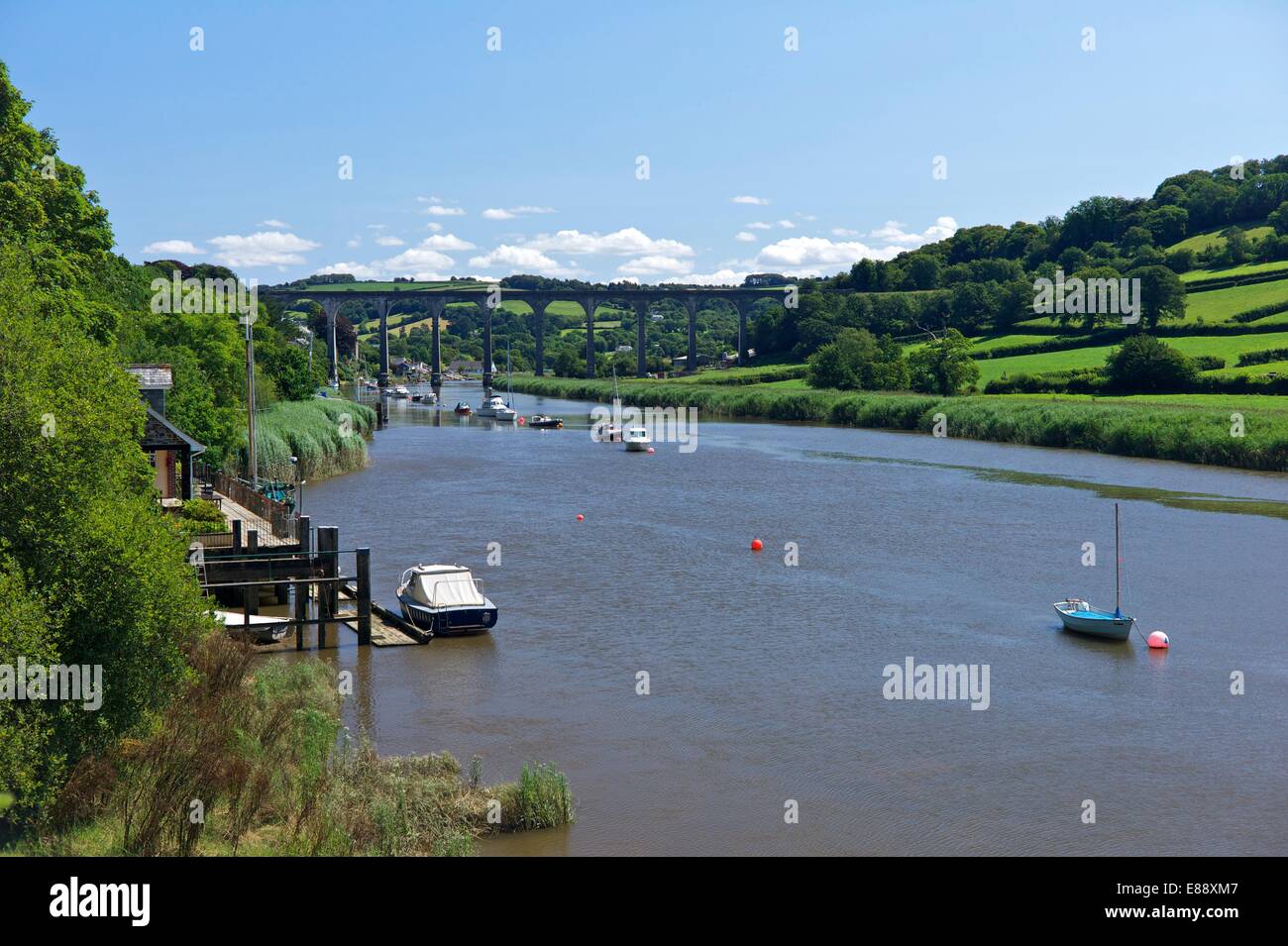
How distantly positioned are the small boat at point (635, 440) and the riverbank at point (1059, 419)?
2256cm

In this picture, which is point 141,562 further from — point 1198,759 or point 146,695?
point 1198,759

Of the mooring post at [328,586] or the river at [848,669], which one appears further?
the mooring post at [328,586]

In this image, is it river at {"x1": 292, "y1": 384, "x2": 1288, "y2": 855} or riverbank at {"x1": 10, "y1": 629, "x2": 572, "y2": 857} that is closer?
riverbank at {"x1": 10, "y1": 629, "x2": 572, "y2": 857}

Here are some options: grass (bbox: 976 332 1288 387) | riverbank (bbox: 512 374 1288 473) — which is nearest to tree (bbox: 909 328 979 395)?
grass (bbox: 976 332 1288 387)

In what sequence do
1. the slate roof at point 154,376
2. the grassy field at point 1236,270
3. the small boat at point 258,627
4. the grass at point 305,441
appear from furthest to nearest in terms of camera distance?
the grassy field at point 1236,270, the grass at point 305,441, the slate roof at point 154,376, the small boat at point 258,627

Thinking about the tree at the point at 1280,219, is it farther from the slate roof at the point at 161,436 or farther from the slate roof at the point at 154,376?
the slate roof at the point at 161,436

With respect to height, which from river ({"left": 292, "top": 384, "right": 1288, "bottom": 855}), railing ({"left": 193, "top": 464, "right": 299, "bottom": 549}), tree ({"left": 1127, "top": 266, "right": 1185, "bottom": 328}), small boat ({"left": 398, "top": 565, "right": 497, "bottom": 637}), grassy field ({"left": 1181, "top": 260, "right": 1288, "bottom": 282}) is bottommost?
river ({"left": 292, "top": 384, "right": 1288, "bottom": 855})

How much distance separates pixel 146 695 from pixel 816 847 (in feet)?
31.9

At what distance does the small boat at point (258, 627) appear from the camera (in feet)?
88.3

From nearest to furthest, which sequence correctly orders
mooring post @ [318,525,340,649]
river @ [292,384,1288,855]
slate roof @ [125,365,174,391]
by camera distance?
river @ [292,384,1288,855]
mooring post @ [318,525,340,649]
slate roof @ [125,365,174,391]

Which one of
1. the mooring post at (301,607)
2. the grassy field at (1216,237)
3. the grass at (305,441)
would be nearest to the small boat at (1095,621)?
the mooring post at (301,607)

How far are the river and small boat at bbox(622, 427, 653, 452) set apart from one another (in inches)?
967

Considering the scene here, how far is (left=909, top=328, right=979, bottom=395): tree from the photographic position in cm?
10494

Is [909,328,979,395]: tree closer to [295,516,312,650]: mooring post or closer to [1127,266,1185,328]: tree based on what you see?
[1127,266,1185,328]: tree
